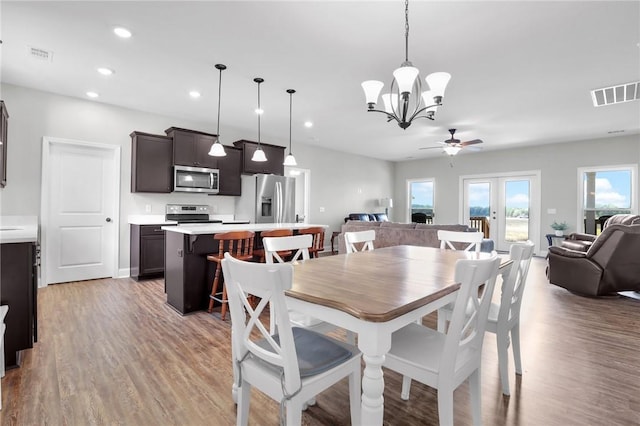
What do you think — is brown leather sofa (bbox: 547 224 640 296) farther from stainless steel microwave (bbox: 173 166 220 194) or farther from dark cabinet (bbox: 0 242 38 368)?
dark cabinet (bbox: 0 242 38 368)

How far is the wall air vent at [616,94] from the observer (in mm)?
3783

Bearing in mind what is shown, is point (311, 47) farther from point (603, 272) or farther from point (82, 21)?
point (603, 272)

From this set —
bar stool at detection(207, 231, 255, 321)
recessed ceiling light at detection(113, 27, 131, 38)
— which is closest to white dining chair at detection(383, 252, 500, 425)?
bar stool at detection(207, 231, 255, 321)

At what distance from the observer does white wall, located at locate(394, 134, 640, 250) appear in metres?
6.55

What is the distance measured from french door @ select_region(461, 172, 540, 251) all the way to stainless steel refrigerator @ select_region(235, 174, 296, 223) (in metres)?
5.32

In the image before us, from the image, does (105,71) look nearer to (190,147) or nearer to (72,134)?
(72,134)

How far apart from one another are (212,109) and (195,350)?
3.77m

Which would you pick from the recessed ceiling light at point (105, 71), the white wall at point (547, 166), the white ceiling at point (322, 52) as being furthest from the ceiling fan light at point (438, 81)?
the white wall at point (547, 166)

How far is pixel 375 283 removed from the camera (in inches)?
58.6

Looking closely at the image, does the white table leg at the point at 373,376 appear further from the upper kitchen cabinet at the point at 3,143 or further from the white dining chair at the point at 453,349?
the upper kitchen cabinet at the point at 3,143

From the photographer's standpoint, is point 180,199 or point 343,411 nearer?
point 343,411

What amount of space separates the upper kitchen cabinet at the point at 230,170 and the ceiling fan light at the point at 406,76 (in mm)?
3943

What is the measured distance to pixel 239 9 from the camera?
2465 millimetres

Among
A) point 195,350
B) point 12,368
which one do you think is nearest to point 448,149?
point 195,350
